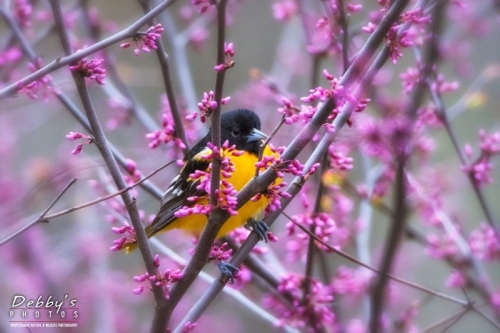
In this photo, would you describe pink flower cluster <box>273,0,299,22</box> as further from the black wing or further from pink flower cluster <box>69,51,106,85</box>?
pink flower cluster <box>69,51,106,85</box>

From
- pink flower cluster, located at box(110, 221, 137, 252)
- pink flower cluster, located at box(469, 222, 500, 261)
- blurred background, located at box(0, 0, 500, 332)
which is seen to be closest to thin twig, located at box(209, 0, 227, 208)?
pink flower cluster, located at box(110, 221, 137, 252)

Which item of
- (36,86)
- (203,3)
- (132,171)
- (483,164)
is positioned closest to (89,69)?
(203,3)

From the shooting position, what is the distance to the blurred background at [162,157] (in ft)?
12.5

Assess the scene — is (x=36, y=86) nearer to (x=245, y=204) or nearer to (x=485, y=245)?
(x=245, y=204)

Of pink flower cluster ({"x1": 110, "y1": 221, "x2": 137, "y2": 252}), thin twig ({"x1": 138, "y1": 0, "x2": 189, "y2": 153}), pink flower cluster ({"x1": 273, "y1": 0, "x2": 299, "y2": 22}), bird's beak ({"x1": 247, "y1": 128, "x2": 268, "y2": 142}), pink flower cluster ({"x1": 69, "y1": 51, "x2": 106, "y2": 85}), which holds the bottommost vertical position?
pink flower cluster ({"x1": 110, "y1": 221, "x2": 137, "y2": 252})

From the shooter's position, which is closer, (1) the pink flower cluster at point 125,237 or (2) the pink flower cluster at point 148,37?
(2) the pink flower cluster at point 148,37

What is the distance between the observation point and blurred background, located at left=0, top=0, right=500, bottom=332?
3.80 metres

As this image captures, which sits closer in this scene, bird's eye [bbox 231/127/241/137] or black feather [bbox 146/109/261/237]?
black feather [bbox 146/109/261/237]

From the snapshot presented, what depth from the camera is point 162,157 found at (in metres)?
4.65

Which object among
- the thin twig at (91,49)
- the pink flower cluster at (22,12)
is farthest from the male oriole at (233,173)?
the thin twig at (91,49)

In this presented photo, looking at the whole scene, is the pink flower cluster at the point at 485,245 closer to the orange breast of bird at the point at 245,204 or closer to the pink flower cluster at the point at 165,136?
the orange breast of bird at the point at 245,204

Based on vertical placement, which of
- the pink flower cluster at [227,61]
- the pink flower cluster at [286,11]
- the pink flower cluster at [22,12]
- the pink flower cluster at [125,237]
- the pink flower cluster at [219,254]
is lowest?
the pink flower cluster at [125,237]

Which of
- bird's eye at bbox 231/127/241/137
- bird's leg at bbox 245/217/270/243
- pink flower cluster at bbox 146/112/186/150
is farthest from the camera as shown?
bird's eye at bbox 231/127/241/137

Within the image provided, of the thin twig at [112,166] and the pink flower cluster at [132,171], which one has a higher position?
the pink flower cluster at [132,171]
